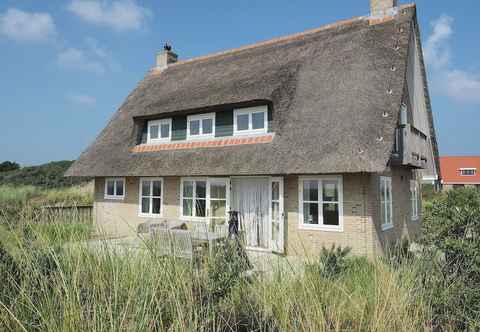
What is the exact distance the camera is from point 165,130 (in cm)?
1433

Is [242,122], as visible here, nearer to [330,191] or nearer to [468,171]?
[330,191]

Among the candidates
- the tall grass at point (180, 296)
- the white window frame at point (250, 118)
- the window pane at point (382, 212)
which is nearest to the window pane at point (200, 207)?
the white window frame at point (250, 118)

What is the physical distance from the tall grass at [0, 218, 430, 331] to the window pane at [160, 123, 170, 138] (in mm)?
10576

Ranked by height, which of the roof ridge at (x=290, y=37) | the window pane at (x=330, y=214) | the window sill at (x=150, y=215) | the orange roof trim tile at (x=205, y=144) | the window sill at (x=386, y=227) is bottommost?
the window sill at (x=386, y=227)

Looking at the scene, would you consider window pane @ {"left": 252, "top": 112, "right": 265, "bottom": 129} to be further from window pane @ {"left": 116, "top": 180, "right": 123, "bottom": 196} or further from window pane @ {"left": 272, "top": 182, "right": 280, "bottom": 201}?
window pane @ {"left": 116, "top": 180, "right": 123, "bottom": 196}

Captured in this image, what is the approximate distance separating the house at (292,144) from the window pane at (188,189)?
4 cm

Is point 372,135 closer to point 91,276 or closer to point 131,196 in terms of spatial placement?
point 91,276

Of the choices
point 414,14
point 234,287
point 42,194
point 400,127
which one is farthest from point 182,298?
point 42,194

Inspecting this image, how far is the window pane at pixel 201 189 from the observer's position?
40.8 feet

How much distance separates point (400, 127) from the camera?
34.8ft

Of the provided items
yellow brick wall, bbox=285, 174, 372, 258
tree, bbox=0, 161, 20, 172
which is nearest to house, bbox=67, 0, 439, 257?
yellow brick wall, bbox=285, 174, 372, 258

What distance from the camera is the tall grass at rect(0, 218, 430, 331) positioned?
2.77 metres

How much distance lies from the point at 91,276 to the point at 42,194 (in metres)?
21.5

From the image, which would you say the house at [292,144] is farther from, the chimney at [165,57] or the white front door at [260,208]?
the chimney at [165,57]
